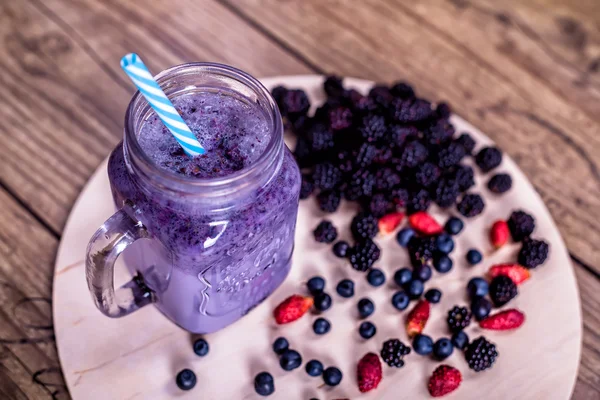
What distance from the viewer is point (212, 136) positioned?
1144 mm

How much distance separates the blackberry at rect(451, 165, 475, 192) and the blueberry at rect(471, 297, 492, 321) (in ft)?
0.93

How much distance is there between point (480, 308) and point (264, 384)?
497 mm

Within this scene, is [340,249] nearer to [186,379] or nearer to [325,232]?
[325,232]

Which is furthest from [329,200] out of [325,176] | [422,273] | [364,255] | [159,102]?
[159,102]

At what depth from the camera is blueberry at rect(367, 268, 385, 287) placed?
4.73 feet

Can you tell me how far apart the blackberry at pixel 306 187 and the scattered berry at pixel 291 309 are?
0.85 feet

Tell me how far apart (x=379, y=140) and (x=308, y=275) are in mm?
362

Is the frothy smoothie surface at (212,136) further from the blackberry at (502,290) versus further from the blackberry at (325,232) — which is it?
the blackberry at (502,290)

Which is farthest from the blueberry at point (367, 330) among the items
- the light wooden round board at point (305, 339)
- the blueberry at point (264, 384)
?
the blueberry at point (264, 384)

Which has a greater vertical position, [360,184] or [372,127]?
[372,127]

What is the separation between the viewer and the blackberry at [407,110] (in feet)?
5.09

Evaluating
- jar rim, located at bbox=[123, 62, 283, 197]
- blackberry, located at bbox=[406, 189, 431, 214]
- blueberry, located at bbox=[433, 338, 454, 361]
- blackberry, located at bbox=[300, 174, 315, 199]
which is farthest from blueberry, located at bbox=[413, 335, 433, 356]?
jar rim, located at bbox=[123, 62, 283, 197]

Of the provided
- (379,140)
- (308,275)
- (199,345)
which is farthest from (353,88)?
(199,345)

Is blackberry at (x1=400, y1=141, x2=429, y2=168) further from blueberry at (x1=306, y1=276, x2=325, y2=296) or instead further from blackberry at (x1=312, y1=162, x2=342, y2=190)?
blueberry at (x1=306, y1=276, x2=325, y2=296)
